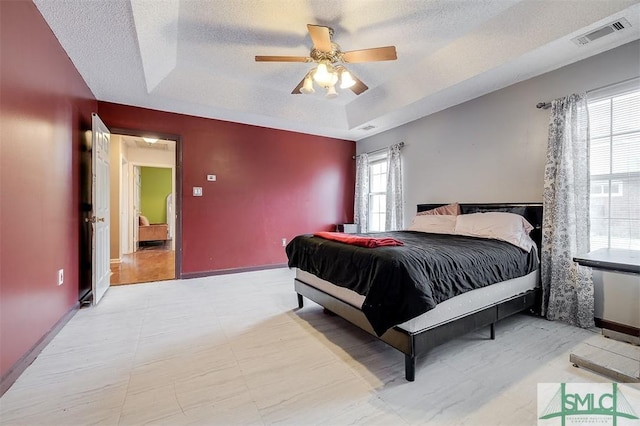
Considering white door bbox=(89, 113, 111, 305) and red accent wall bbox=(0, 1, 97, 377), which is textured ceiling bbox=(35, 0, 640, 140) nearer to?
red accent wall bbox=(0, 1, 97, 377)

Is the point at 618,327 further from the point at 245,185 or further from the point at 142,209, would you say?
the point at 142,209

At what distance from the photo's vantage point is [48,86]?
88.3 inches

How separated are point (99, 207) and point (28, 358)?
1737mm

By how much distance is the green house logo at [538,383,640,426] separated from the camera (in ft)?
4.67

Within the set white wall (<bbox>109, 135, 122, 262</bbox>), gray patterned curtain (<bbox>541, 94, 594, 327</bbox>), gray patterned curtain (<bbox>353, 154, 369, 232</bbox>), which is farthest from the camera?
gray patterned curtain (<bbox>353, 154, 369, 232</bbox>)

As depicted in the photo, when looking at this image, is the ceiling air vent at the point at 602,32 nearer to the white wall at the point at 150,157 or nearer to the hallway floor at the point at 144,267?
the hallway floor at the point at 144,267

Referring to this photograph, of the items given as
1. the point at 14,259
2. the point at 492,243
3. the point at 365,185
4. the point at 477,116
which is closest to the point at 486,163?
the point at 477,116

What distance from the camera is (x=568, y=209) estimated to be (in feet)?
8.52

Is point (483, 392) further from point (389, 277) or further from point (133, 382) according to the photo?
point (133, 382)

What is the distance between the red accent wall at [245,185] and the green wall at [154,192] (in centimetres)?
556

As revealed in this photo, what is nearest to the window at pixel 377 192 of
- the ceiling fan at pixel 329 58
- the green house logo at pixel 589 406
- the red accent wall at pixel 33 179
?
the ceiling fan at pixel 329 58

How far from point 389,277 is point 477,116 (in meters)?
2.92

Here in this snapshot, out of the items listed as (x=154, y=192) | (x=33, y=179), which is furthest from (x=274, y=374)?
(x=154, y=192)

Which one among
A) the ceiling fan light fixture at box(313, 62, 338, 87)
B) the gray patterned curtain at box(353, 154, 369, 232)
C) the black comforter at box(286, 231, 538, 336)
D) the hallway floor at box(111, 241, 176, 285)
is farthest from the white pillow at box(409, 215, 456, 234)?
the hallway floor at box(111, 241, 176, 285)
